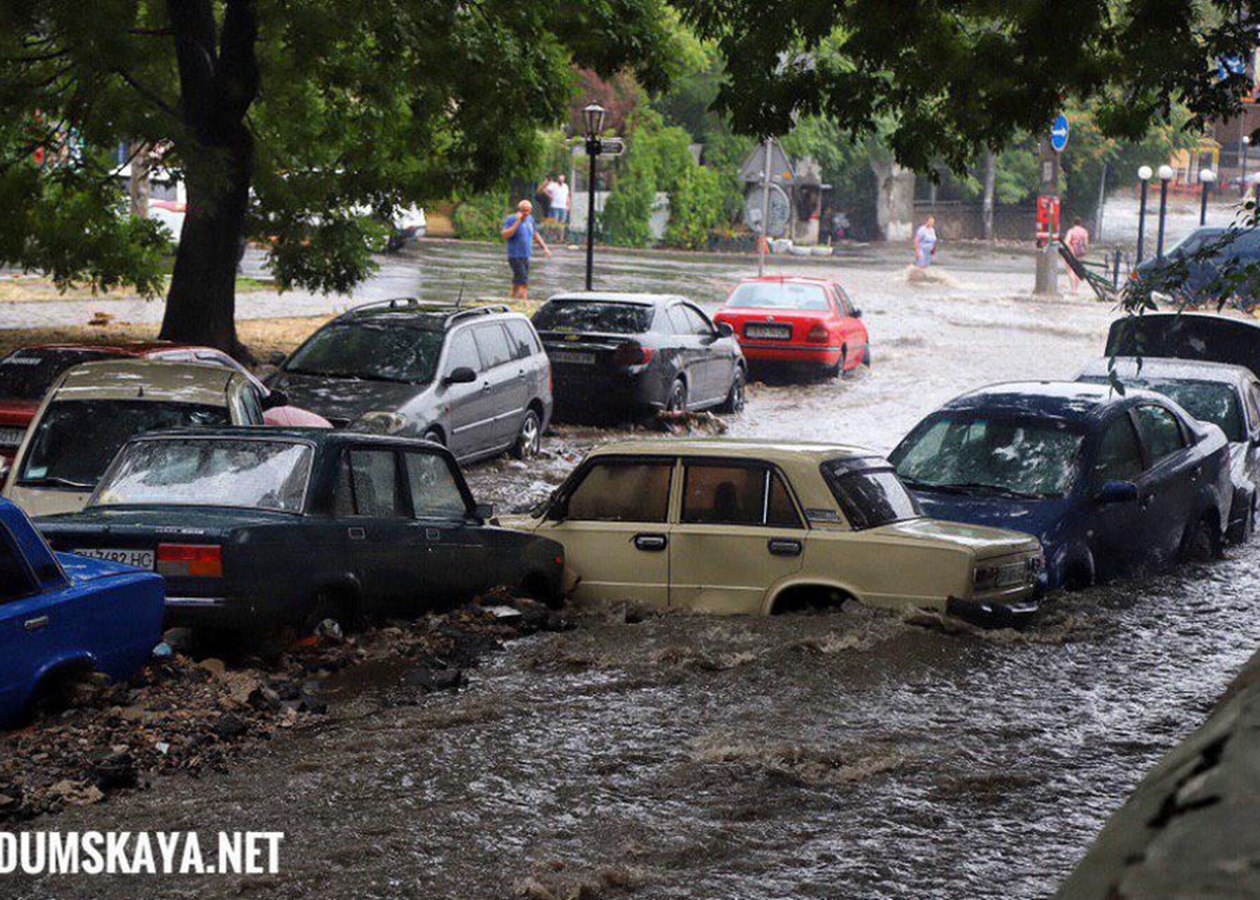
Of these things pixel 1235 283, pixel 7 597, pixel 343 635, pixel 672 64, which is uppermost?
pixel 672 64

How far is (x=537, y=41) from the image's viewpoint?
73.8ft

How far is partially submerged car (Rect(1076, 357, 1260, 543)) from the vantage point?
57.9 feet

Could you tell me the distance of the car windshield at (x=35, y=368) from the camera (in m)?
15.2

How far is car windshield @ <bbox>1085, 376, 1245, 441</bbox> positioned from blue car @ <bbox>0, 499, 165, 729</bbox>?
37.8 feet

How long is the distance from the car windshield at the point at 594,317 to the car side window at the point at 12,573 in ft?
51.3

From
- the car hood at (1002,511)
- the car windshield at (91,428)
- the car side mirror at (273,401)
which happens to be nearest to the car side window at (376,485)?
the car windshield at (91,428)

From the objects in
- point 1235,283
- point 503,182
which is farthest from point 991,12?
point 503,182

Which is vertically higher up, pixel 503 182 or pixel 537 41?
pixel 537 41

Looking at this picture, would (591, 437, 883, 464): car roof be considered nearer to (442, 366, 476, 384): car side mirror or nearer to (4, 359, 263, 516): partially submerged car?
(4, 359, 263, 516): partially submerged car

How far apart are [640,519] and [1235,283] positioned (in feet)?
13.0

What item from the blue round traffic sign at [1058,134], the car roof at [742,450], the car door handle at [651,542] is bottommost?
the car door handle at [651,542]

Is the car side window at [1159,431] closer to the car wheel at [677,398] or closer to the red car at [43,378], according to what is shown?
the red car at [43,378]

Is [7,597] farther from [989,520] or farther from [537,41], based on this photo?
[537,41]

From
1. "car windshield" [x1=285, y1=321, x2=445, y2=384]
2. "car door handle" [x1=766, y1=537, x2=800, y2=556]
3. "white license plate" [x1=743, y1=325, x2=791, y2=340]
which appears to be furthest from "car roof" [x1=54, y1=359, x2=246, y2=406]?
"white license plate" [x1=743, y1=325, x2=791, y2=340]
